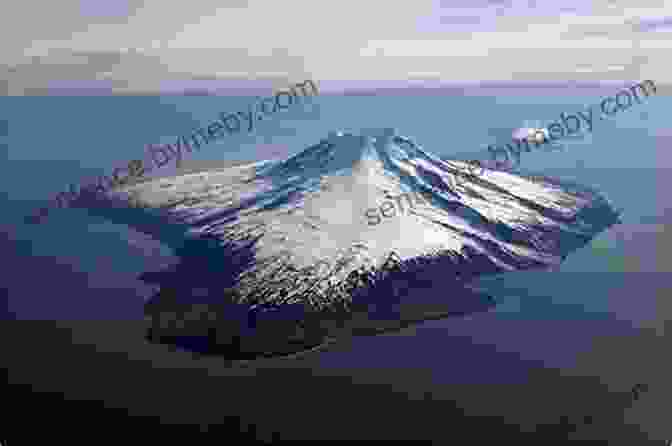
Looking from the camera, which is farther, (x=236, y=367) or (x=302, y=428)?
(x=236, y=367)

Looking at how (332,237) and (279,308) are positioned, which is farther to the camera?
(332,237)

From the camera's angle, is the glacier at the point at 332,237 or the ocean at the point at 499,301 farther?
the glacier at the point at 332,237

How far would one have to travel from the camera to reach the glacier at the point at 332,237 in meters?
65.5

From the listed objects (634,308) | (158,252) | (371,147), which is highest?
(371,147)

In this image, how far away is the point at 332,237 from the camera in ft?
281

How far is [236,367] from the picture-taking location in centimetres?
5191

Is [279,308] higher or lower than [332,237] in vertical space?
lower

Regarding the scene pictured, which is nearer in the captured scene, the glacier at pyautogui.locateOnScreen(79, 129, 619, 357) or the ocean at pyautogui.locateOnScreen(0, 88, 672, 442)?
the ocean at pyautogui.locateOnScreen(0, 88, 672, 442)

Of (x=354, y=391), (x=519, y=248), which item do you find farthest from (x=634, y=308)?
(x=354, y=391)

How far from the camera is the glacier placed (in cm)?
6550

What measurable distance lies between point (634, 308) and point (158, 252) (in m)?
69.6

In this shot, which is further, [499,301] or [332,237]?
[332,237]

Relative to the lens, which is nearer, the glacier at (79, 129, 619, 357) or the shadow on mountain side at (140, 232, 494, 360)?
the shadow on mountain side at (140, 232, 494, 360)

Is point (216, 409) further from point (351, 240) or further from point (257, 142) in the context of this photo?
point (257, 142)
